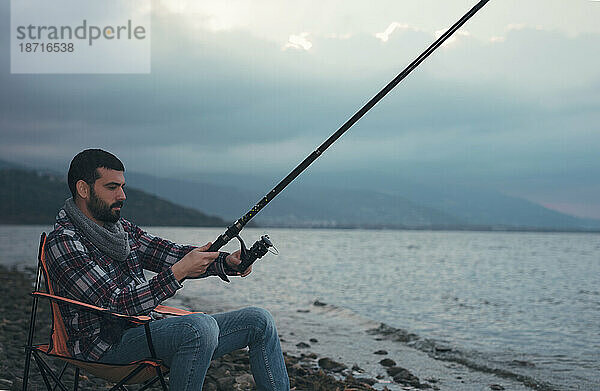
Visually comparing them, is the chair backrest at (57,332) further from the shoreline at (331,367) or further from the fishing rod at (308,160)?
the shoreline at (331,367)

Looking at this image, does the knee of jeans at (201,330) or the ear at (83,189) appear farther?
the ear at (83,189)

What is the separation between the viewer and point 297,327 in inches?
430

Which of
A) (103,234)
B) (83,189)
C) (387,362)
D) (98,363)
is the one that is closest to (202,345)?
(98,363)

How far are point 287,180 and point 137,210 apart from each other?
104 metres

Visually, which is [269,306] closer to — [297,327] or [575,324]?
[297,327]

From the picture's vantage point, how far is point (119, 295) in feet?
8.93

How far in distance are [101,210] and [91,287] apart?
38 centimetres

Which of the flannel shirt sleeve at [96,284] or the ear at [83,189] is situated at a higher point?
the ear at [83,189]

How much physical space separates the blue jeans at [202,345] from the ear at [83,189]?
69 cm

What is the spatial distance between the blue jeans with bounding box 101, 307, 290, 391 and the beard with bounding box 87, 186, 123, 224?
0.55 metres

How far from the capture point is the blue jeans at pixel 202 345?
271 centimetres

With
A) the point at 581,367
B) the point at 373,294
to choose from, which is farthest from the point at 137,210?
the point at 581,367

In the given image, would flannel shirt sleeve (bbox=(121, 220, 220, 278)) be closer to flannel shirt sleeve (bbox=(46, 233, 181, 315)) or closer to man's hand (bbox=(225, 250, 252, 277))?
man's hand (bbox=(225, 250, 252, 277))

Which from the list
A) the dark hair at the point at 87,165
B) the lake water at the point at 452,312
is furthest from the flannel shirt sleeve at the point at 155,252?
the lake water at the point at 452,312
